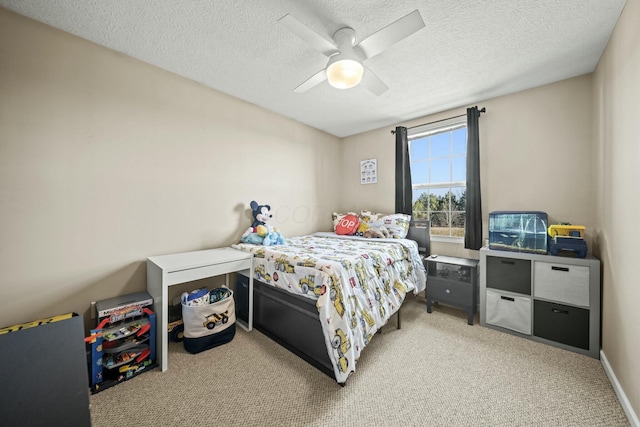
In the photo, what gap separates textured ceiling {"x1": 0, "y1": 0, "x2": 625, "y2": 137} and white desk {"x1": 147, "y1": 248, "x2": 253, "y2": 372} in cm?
168

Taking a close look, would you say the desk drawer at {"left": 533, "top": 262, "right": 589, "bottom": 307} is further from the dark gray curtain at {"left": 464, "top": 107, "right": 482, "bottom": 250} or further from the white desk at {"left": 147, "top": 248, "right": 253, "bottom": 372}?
the white desk at {"left": 147, "top": 248, "right": 253, "bottom": 372}

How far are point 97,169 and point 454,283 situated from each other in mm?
3382

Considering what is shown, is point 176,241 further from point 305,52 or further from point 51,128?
point 305,52

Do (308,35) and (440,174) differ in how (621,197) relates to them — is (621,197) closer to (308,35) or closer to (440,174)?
(440,174)

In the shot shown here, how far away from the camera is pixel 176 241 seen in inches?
88.7

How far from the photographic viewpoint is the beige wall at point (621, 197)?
4.32ft

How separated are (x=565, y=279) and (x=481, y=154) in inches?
57.3

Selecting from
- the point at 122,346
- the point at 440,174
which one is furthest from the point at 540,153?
the point at 122,346

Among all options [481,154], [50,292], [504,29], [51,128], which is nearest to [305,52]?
[504,29]

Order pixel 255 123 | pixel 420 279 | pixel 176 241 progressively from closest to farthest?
pixel 176 241, pixel 420 279, pixel 255 123

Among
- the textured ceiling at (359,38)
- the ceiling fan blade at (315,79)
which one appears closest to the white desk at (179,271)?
the ceiling fan blade at (315,79)

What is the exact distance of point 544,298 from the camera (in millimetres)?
2006

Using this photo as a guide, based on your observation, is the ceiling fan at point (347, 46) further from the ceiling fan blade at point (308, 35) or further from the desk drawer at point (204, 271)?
the desk drawer at point (204, 271)

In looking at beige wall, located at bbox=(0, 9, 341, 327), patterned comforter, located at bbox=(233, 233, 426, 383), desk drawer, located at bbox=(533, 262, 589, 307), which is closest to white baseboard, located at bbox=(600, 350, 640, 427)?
desk drawer, located at bbox=(533, 262, 589, 307)
